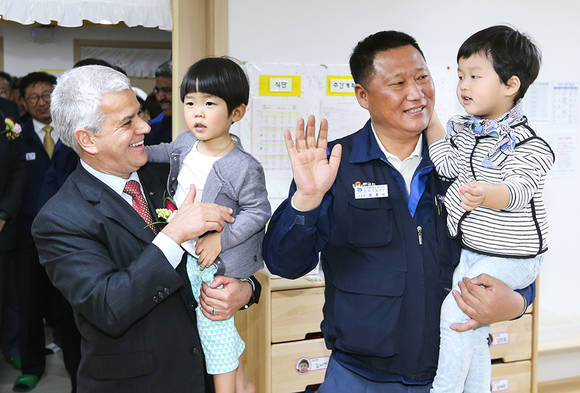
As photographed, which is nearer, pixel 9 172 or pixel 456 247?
pixel 456 247

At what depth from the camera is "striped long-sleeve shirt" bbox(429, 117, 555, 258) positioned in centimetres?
154

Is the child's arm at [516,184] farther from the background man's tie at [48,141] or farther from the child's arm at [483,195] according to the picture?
the background man's tie at [48,141]

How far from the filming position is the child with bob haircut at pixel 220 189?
170cm

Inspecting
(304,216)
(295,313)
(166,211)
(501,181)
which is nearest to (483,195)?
(501,181)

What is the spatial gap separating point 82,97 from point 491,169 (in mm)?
1145

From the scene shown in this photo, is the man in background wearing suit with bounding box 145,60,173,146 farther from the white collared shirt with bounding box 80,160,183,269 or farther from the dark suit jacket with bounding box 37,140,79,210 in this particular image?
the white collared shirt with bounding box 80,160,183,269

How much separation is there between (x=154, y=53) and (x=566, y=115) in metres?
4.72

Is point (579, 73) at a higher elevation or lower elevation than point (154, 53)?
lower

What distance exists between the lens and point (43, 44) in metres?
6.48

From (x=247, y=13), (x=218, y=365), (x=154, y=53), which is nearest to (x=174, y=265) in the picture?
(x=218, y=365)

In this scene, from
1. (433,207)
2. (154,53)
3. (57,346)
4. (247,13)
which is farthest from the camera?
(154,53)

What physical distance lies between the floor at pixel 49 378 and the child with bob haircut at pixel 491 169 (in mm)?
3049

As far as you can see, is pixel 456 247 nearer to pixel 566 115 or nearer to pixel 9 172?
pixel 566 115

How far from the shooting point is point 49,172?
3.55m
